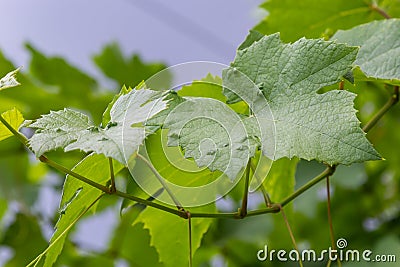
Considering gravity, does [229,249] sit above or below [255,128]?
below

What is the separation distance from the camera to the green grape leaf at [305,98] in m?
0.41

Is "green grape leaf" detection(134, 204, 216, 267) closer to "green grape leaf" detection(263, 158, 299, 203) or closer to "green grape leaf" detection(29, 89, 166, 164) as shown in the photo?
"green grape leaf" detection(263, 158, 299, 203)

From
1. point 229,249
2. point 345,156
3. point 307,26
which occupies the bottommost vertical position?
point 229,249

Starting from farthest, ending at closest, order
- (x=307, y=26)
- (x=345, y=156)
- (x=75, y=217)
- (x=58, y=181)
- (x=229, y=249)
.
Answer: (x=58, y=181) < (x=229, y=249) < (x=307, y=26) < (x=75, y=217) < (x=345, y=156)

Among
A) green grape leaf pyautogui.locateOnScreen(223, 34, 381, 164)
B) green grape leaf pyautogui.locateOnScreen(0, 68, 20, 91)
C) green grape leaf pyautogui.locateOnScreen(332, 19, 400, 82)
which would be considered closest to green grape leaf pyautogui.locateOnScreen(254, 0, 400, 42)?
green grape leaf pyautogui.locateOnScreen(332, 19, 400, 82)

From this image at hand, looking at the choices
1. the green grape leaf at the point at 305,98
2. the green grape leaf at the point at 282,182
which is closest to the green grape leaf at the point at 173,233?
the green grape leaf at the point at 282,182

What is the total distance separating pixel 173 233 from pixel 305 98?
0.26m

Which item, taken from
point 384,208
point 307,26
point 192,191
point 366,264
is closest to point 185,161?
point 192,191

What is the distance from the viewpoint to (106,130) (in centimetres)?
39

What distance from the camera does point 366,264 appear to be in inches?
36.8

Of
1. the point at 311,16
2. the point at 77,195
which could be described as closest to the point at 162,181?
the point at 77,195

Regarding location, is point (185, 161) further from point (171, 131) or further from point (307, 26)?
point (307, 26)

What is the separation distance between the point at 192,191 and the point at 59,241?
138 millimetres

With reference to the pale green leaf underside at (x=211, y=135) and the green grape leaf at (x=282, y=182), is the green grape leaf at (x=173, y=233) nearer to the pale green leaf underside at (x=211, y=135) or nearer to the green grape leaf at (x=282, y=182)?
the green grape leaf at (x=282, y=182)
